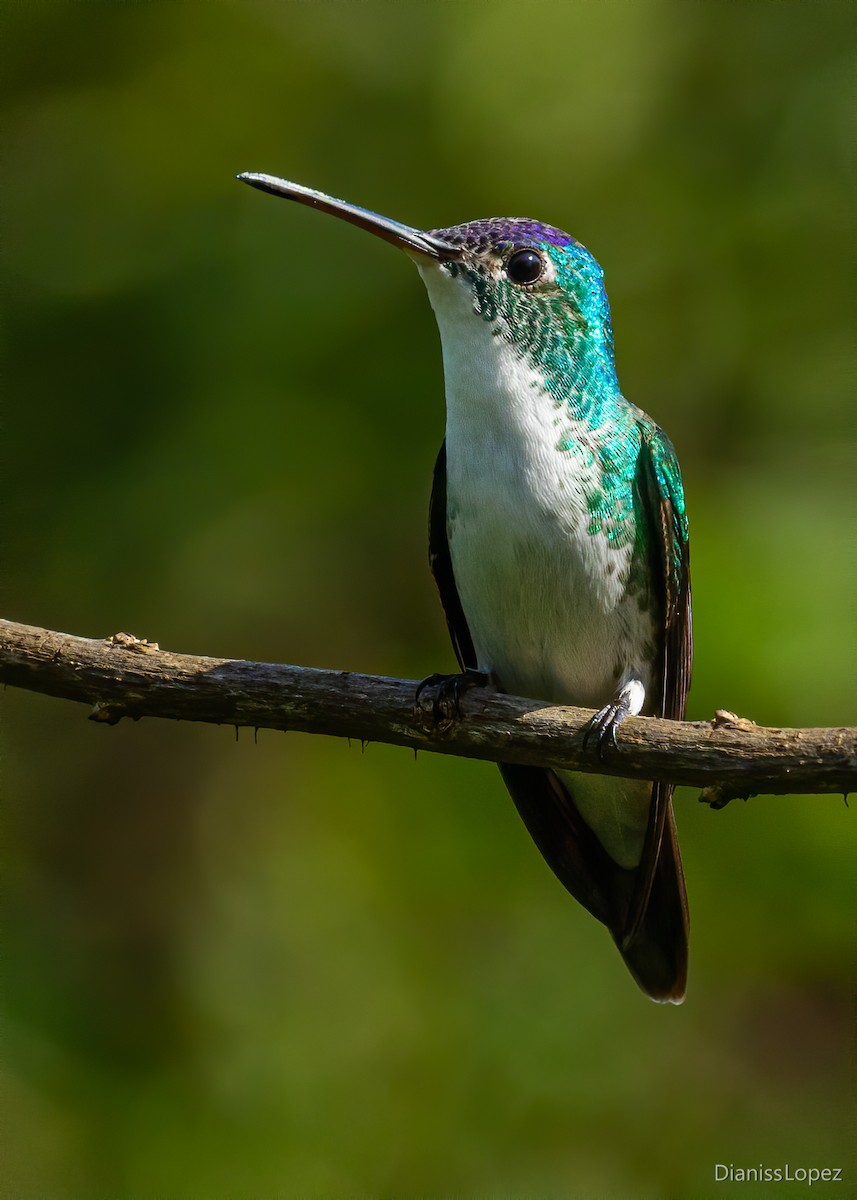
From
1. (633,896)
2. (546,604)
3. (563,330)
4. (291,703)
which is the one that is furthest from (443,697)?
(633,896)

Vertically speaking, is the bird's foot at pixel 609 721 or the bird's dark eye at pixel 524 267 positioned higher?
the bird's dark eye at pixel 524 267

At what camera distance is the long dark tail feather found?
4.80 meters

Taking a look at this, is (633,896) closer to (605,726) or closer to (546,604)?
(546,604)

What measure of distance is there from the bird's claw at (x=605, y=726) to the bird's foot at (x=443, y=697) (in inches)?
14.5

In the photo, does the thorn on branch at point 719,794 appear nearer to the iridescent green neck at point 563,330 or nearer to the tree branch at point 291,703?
the tree branch at point 291,703

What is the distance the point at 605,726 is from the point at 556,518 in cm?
79

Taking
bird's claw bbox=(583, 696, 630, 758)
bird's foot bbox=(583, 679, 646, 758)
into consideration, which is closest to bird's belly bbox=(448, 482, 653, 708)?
bird's foot bbox=(583, 679, 646, 758)

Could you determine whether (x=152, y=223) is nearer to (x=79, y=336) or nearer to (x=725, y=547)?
(x=79, y=336)

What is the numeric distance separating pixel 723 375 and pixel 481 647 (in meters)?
1.70

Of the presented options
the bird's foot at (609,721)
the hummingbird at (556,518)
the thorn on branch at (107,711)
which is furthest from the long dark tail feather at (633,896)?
the thorn on branch at (107,711)

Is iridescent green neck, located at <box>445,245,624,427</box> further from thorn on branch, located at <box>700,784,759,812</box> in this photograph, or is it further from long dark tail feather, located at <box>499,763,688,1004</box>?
thorn on branch, located at <box>700,784,759,812</box>

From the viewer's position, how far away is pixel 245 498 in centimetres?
552

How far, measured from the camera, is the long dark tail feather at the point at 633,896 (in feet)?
15.8

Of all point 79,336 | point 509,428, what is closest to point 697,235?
point 509,428
